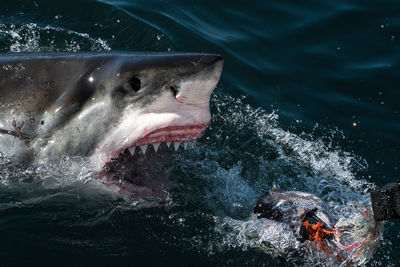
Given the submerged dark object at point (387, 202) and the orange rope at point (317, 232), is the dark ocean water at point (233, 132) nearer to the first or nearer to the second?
the orange rope at point (317, 232)

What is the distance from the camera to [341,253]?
113 inches

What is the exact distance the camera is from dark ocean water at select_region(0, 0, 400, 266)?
315 cm

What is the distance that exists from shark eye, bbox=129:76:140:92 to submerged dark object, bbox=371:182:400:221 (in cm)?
118

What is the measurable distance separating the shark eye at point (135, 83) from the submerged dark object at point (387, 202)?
3.87ft

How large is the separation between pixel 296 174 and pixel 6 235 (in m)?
2.01

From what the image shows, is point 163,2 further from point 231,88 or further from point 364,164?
point 364,164

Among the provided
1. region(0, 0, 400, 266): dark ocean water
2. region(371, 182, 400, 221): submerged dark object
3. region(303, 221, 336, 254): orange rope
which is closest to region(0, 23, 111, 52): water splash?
region(0, 0, 400, 266): dark ocean water

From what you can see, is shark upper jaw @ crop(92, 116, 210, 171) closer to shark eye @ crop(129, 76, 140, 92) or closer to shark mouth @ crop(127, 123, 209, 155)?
shark mouth @ crop(127, 123, 209, 155)

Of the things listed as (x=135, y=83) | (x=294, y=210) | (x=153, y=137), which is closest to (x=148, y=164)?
(x=153, y=137)

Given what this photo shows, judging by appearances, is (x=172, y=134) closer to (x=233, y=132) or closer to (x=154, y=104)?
(x=154, y=104)

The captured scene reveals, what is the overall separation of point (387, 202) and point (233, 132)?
2.24 metres

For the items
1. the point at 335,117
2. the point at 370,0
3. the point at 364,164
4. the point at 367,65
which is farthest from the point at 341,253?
the point at 370,0

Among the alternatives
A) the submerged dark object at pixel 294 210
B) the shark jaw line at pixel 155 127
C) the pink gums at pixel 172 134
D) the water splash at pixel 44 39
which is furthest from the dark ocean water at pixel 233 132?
the pink gums at pixel 172 134

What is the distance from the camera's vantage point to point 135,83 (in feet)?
9.23
